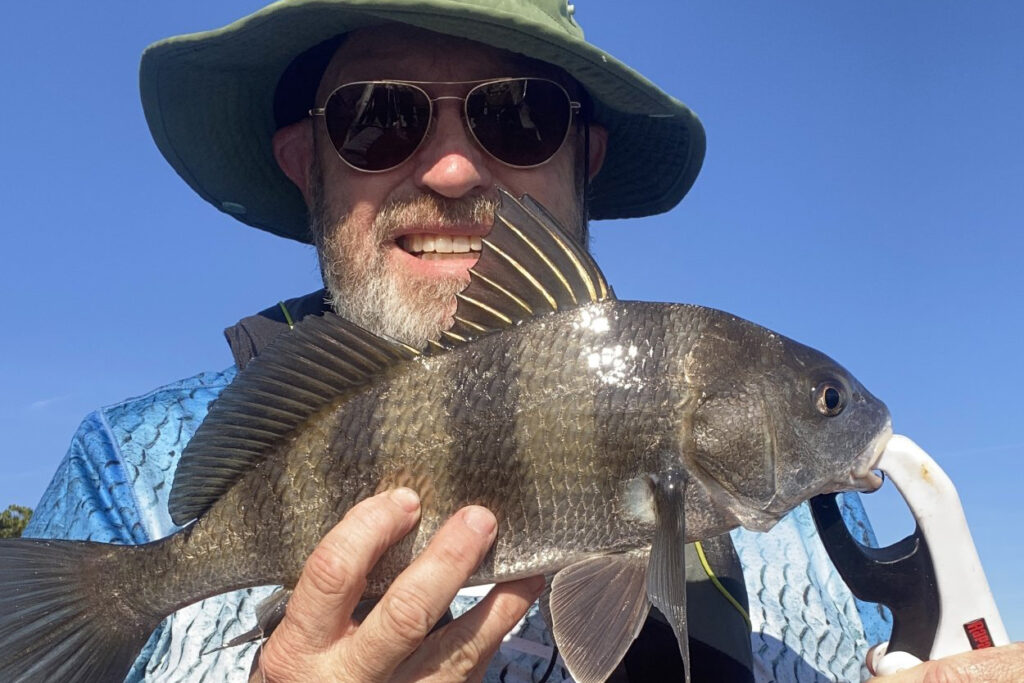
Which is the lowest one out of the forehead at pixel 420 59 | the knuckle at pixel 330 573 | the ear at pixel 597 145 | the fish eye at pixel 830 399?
the knuckle at pixel 330 573

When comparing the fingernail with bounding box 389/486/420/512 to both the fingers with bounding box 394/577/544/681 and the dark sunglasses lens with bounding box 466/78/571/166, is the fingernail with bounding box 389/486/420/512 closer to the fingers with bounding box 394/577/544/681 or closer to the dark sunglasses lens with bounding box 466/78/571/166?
the fingers with bounding box 394/577/544/681

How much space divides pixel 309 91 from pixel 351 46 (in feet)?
1.33

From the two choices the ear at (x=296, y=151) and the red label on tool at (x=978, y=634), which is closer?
the red label on tool at (x=978, y=634)

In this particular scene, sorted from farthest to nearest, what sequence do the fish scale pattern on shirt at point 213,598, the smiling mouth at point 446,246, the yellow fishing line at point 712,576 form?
1. the smiling mouth at point 446,246
2. the fish scale pattern on shirt at point 213,598
3. the yellow fishing line at point 712,576

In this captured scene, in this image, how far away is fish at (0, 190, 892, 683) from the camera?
2.12 metres

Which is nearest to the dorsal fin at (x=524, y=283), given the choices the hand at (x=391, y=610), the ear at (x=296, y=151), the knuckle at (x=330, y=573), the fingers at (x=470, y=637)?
the hand at (x=391, y=610)

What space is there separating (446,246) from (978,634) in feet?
7.71

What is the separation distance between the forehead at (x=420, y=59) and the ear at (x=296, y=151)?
1.73ft

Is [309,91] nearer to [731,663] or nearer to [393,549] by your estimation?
[393,549]

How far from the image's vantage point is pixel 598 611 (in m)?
2.11

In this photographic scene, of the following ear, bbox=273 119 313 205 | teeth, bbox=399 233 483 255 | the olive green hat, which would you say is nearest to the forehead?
the olive green hat

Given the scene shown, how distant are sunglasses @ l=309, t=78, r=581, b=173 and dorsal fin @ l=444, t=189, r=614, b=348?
55.8 inches

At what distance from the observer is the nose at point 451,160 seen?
3539mm

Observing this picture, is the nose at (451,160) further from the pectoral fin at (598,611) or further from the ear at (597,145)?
the pectoral fin at (598,611)
